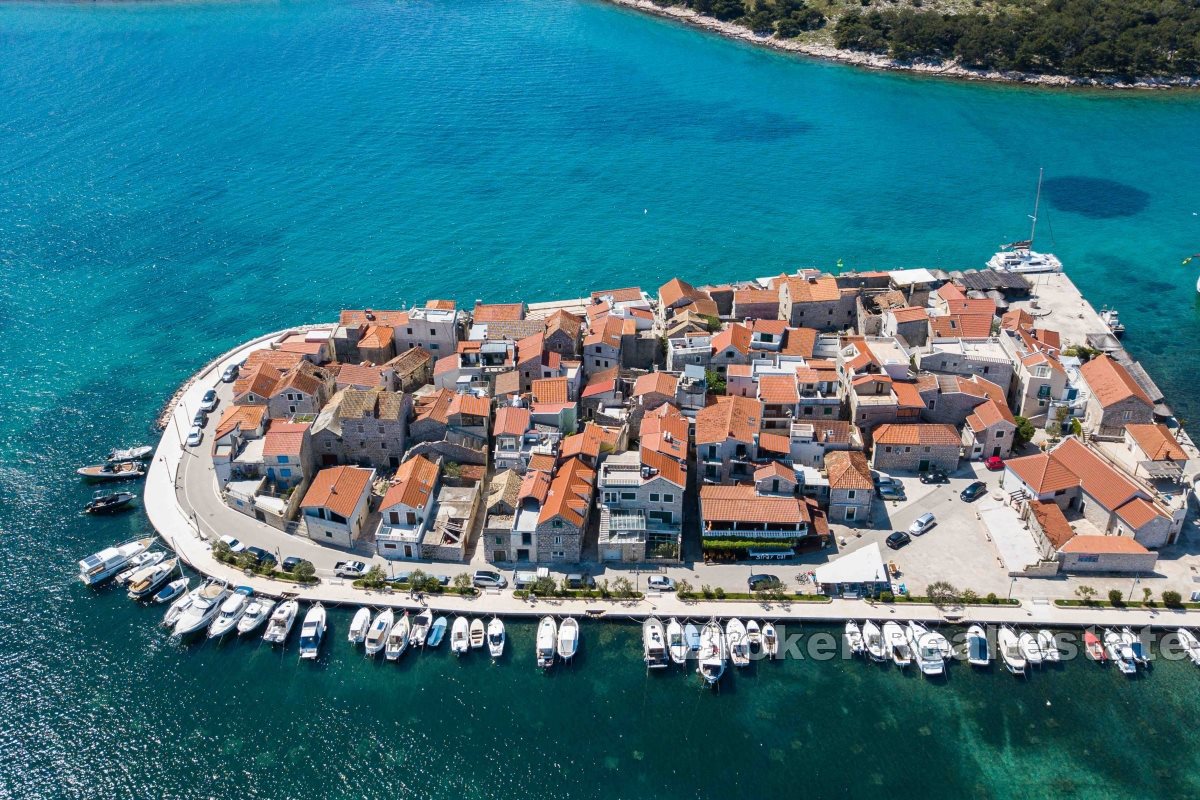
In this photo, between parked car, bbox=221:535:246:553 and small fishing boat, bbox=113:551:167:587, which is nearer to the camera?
small fishing boat, bbox=113:551:167:587

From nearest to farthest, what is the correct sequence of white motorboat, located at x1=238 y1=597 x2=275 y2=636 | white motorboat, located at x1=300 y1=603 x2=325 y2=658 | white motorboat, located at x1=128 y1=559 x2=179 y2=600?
1. white motorboat, located at x1=300 y1=603 x2=325 y2=658
2. white motorboat, located at x1=238 y1=597 x2=275 y2=636
3. white motorboat, located at x1=128 y1=559 x2=179 y2=600

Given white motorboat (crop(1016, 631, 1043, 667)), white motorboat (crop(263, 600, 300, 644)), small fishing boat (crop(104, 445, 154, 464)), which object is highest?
small fishing boat (crop(104, 445, 154, 464))

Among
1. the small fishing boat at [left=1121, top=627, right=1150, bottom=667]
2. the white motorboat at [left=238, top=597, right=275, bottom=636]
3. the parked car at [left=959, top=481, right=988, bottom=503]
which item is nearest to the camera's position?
the small fishing boat at [left=1121, top=627, right=1150, bottom=667]

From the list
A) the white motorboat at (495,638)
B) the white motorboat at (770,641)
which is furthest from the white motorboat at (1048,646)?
the white motorboat at (495,638)

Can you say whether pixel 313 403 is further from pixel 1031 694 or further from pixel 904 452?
pixel 1031 694

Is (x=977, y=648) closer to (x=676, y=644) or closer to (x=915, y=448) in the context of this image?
(x=915, y=448)

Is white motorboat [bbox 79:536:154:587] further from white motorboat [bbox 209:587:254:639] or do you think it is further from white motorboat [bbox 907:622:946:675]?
white motorboat [bbox 907:622:946:675]

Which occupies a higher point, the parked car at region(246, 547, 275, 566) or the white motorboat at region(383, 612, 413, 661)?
the parked car at region(246, 547, 275, 566)

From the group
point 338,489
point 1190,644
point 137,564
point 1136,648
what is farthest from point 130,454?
point 1190,644

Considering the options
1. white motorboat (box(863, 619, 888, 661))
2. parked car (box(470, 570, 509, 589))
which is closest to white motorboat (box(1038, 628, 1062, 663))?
white motorboat (box(863, 619, 888, 661))
